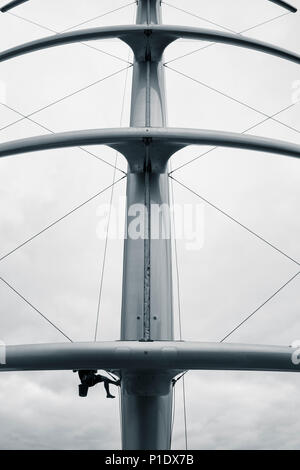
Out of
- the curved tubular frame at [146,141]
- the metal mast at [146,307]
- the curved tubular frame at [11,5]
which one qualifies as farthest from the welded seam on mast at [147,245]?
the curved tubular frame at [11,5]

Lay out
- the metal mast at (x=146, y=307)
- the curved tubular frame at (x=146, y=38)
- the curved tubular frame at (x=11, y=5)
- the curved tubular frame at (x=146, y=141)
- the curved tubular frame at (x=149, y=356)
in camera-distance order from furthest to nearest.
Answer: the curved tubular frame at (x=11, y=5) < the curved tubular frame at (x=146, y=38) < the curved tubular frame at (x=146, y=141) < the metal mast at (x=146, y=307) < the curved tubular frame at (x=149, y=356)

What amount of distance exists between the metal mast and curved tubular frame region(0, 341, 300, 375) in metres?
0.50

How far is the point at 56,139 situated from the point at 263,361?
3408 mm

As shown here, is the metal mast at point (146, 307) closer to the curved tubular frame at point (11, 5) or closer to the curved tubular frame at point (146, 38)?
the curved tubular frame at point (146, 38)

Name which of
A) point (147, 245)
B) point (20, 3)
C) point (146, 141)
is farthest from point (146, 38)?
point (147, 245)

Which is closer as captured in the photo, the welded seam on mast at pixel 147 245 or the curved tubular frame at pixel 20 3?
the welded seam on mast at pixel 147 245

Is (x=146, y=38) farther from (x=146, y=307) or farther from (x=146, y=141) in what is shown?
(x=146, y=307)

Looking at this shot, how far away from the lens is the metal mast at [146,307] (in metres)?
5.07

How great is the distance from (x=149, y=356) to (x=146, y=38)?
6.05 meters

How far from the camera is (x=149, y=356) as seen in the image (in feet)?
13.2

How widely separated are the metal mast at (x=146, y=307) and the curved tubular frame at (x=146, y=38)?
1.68 m

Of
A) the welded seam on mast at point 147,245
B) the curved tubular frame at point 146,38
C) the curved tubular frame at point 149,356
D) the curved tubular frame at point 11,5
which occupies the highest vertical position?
the curved tubular frame at point 11,5

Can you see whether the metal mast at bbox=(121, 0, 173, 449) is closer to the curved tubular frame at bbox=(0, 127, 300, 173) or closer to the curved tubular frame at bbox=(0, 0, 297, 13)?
the curved tubular frame at bbox=(0, 127, 300, 173)

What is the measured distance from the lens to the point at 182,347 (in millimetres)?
4098
